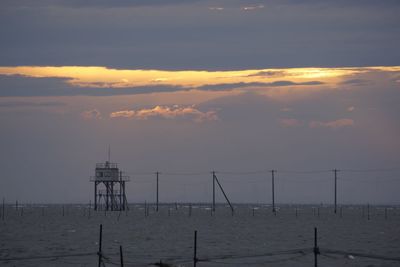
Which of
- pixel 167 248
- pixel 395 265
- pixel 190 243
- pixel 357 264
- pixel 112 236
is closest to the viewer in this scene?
pixel 395 265

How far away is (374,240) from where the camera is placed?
82.8m

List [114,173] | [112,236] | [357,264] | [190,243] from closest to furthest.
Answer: [357,264]
[190,243]
[112,236]
[114,173]

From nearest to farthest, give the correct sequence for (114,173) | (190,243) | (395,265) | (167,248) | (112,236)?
(395,265), (167,248), (190,243), (112,236), (114,173)

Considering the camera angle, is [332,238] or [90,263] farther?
[332,238]

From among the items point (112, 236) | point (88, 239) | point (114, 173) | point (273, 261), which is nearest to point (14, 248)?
point (88, 239)

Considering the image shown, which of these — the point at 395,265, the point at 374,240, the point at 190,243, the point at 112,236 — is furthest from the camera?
A: the point at 112,236

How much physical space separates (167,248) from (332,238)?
24082 mm

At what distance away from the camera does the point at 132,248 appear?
70.1 m

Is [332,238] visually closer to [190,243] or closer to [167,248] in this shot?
[190,243]

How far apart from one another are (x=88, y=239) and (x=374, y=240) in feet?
96.1

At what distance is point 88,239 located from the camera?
84.0 meters

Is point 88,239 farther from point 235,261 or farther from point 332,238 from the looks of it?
point 235,261

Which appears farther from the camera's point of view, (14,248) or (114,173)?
(114,173)

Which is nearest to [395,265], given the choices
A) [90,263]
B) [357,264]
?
[357,264]
